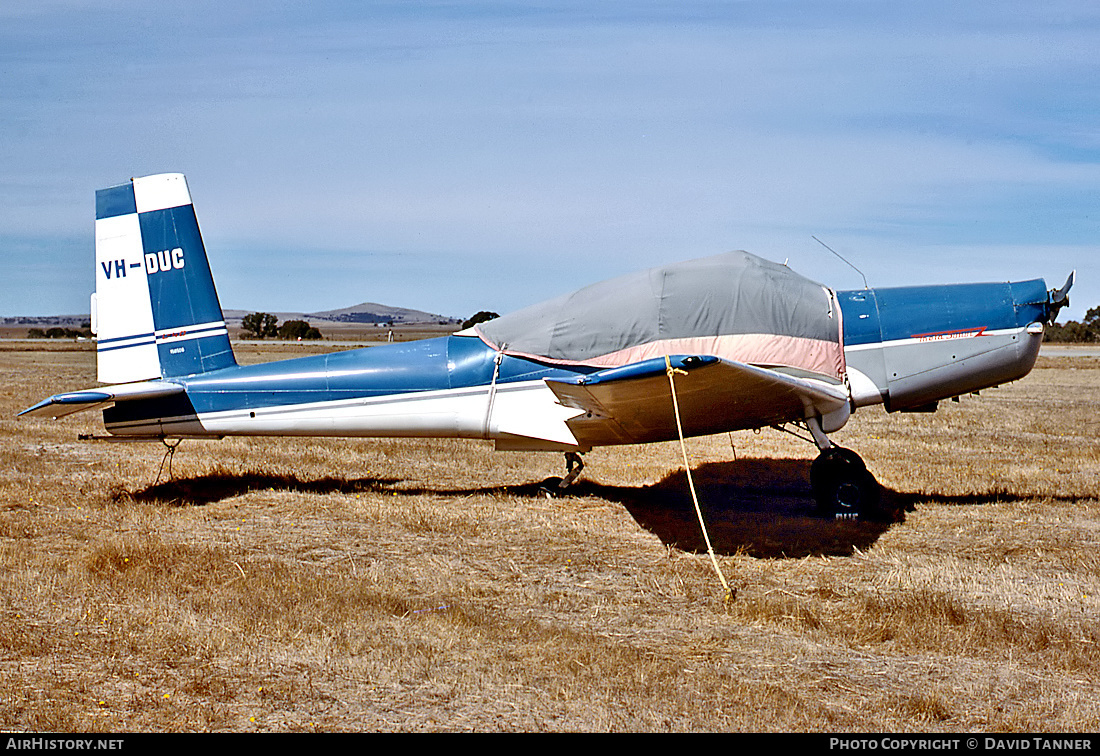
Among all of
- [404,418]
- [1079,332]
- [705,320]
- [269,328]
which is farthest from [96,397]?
[269,328]

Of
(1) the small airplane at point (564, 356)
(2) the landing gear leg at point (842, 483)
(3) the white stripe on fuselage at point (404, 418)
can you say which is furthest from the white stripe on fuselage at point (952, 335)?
(3) the white stripe on fuselage at point (404, 418)

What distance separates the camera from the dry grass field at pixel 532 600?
181 inches

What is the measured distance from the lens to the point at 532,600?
256 inches

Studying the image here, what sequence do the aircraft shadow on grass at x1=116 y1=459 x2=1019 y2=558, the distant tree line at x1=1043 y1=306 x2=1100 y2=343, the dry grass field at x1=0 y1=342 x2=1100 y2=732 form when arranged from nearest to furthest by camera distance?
the dry grass field at x1=0 y1=342 x2=1100 y2=732 → the aircraft shadow on grass at x1=116 y1=459 x2=1019 y2=558 → the distant tree line at x1=1043 y1=306 x2=1100 y2=343

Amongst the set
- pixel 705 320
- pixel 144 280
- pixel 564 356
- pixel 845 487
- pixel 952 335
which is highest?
pixel 144 280

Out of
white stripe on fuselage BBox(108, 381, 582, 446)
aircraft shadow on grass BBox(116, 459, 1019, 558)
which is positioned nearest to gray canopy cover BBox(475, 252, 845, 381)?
white stripe on fuselage BBox(108, 381, 582, 446)

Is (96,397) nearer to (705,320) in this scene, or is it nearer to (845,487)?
(705,320)

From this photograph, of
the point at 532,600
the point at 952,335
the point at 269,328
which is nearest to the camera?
the point at 532,600

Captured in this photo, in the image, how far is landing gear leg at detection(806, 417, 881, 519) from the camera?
8.95m

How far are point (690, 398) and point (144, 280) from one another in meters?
5.87

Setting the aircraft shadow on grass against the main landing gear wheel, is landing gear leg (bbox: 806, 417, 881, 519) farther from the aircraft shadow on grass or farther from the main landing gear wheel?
the aircraft shadow on grass

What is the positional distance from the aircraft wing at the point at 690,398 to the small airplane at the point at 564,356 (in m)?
0.04

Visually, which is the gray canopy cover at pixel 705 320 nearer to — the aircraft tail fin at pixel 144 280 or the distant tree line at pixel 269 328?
the aircraft tail fin at pixel 144 280
